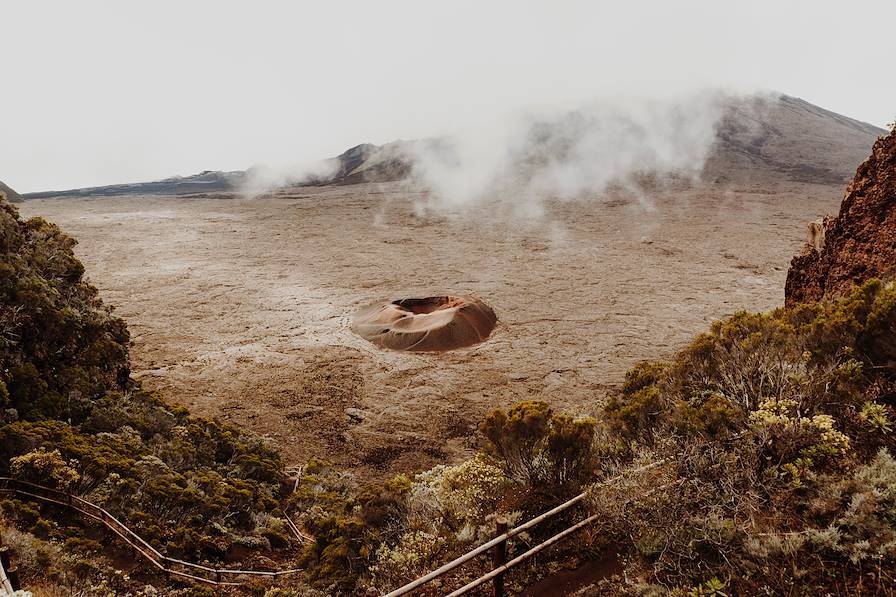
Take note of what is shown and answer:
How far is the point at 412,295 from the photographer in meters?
20.4

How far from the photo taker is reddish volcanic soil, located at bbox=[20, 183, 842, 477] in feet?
39.7

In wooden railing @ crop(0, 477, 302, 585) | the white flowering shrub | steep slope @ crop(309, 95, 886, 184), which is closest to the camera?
the white flowering shrub

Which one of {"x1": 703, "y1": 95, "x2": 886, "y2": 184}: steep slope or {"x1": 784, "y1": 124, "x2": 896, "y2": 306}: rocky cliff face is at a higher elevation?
{"x1": 703, "y1": 95, "x2": 886, "y2": 184}: steep slope

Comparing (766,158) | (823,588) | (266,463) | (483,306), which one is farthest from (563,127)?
(823,588)

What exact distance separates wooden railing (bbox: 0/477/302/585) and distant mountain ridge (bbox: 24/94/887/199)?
1794 inches

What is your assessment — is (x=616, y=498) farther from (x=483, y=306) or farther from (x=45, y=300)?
(x=483, y=306)

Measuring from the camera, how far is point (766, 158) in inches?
1820

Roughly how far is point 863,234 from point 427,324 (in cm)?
1208

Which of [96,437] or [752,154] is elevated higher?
[752,154]

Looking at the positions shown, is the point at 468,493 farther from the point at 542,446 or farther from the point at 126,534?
the point at 126,534

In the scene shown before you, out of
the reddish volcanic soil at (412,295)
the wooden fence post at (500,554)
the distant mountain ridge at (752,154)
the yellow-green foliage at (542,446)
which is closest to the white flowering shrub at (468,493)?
the yellow-green foliage at (542,446)

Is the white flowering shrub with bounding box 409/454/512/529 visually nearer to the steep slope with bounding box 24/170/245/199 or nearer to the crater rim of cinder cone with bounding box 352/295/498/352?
the crater rim of cinder cone with bounding box 352/295/498/352

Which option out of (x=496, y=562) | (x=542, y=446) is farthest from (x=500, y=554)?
(x=542, y=446)

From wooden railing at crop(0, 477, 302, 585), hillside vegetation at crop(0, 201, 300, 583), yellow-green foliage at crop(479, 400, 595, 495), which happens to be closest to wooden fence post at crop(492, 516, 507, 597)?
yellow-green foliage at crop(479, 400, 595, 495)
